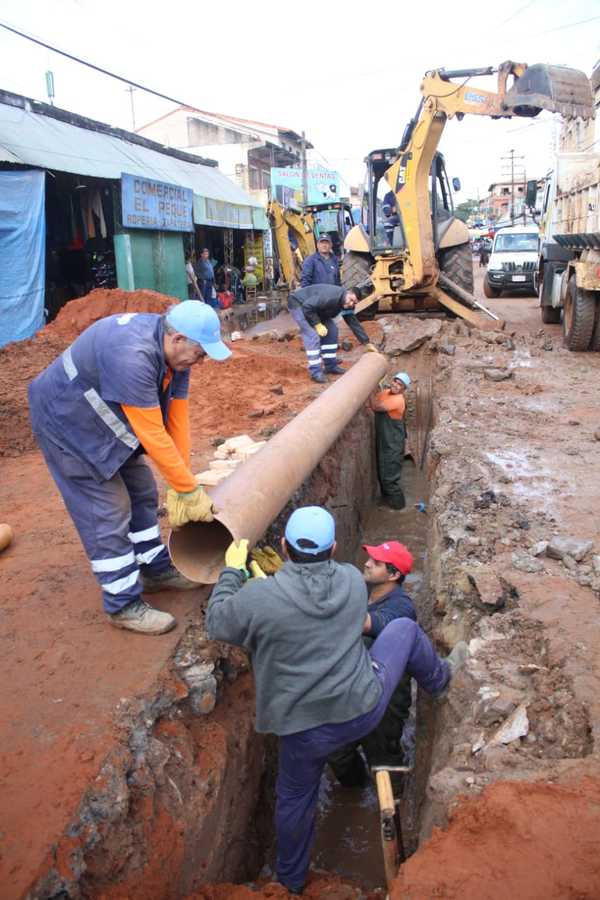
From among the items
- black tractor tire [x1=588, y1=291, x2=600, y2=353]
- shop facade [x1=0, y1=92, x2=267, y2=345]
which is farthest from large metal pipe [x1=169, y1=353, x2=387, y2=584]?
shop facade [x1=0, y1=92, x2=267, y2=345]

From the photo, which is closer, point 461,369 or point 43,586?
point 43,586

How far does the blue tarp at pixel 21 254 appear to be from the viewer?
1000 cm

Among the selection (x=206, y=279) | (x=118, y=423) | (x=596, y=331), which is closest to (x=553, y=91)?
(x=596, y=331)

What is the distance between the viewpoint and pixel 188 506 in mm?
3297

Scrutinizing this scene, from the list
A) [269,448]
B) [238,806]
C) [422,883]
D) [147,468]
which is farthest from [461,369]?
[422,883]

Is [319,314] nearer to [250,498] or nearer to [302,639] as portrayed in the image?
[250,498]

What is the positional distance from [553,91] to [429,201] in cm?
258

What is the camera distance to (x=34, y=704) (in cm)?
→ 290

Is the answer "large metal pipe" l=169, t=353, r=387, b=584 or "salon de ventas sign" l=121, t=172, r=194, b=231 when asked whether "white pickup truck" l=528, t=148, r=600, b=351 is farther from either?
"salon de ventas sign" l=121, t=172, r=194, b=231

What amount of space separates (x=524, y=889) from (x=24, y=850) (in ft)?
5.24

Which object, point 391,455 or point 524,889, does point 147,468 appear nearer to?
point 524,889

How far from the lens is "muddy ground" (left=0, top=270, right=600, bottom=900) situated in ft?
7.07

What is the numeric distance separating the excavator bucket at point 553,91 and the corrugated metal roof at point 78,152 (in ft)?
24.3

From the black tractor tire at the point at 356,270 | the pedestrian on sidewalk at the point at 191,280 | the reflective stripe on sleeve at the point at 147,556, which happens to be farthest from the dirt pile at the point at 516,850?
the pedestrian on sidewalk at the point at 191,280
